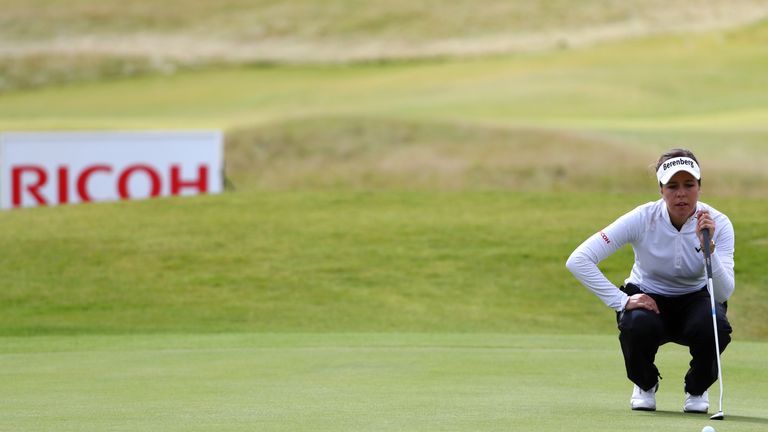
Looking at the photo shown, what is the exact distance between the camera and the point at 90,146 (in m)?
23.4

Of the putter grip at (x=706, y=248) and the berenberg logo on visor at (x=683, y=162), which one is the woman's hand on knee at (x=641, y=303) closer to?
the putter grip at (x=706, y=248)

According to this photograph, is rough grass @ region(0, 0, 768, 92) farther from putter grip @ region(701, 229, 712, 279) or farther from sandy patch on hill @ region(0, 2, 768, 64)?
putter grip @ region(701, 229, 712, 279)

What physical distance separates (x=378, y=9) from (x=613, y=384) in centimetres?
6038

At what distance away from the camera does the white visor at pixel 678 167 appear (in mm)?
7781

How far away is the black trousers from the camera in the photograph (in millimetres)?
8031

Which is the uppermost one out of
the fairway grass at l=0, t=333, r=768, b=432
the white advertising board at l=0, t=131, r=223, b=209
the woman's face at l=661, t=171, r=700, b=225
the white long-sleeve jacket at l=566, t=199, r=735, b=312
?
the white advertising board at l=0, t=131, r=223, b=209

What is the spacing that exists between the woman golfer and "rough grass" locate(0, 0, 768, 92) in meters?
53.0

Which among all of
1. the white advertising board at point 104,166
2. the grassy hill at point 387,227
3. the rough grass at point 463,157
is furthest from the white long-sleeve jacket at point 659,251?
the rough grass at point 463,157

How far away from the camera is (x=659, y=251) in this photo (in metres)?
8.09

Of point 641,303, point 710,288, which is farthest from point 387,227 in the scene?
point 710,288

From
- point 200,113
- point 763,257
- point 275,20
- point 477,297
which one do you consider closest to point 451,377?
point 477,297

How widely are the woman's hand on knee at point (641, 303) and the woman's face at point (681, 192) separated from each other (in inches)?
18.6

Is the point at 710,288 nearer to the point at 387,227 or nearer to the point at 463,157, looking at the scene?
the point at 387,227

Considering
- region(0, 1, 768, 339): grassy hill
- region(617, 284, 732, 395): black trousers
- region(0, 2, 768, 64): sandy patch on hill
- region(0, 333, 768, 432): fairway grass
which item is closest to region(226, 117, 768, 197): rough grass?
region(0, 1, 768, 339): grassy hill
